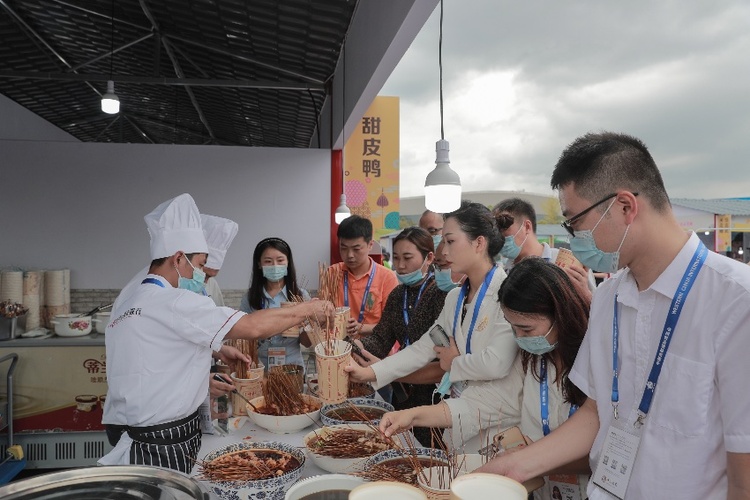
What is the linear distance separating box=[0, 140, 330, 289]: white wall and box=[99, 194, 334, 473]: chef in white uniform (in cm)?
390

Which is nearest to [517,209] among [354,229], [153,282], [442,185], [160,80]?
[442,185]

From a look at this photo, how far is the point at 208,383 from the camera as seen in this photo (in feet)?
6.95

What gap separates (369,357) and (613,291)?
1.52 meters

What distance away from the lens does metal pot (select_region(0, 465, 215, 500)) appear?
1061 mm

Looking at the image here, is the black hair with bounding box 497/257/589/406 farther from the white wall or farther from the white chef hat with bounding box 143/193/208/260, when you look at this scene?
the white wall

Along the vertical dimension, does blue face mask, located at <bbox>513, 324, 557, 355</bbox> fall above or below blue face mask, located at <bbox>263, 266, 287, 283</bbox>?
below

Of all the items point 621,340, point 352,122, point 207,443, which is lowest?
point 207,443

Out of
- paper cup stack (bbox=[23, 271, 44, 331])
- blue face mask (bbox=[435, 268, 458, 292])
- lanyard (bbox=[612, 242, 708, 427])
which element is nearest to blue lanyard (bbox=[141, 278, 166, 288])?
blue face mask (bbox=[435, 268, 458, 292])

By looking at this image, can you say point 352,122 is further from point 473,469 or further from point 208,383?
point 473,469

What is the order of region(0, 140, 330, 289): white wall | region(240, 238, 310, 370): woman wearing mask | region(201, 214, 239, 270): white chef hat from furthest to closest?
region(0, 140, 330, 289): white wall, region(240, 238, 310, 370): woman wearing mask, region(201, 214, 239, 270): white chef hat

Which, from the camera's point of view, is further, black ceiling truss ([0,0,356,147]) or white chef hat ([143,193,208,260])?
black ceiling truss ([0,0,356,147])

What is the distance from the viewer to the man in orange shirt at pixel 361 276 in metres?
3.72

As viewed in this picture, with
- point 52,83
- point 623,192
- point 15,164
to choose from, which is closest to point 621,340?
point 623,192

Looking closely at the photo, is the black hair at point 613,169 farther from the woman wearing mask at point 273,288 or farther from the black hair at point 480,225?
the woman wearing mask at point 273,288
